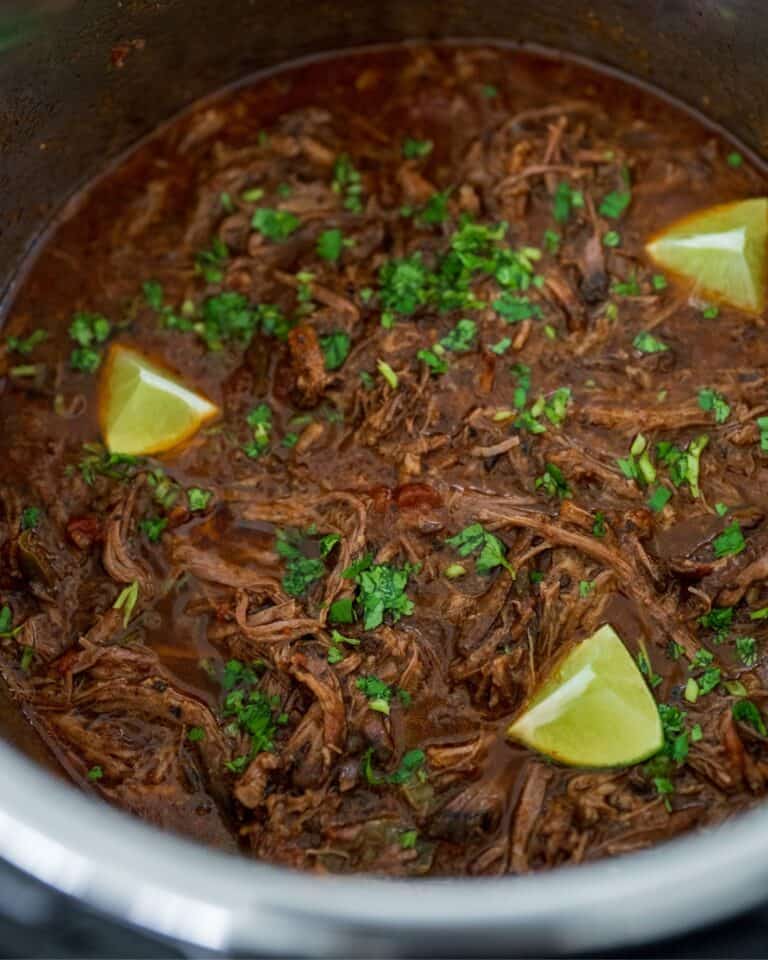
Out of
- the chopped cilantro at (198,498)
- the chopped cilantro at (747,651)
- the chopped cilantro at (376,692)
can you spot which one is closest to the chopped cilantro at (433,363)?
the chopped cilantro at (198,498)

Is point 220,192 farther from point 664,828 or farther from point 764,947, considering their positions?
point 764,947

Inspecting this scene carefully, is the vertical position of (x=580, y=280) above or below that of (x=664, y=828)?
above

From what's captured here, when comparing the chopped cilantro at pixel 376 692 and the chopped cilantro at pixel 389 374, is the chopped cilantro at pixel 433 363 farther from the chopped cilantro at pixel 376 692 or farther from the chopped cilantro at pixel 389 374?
the chopped cilantro at pixel 376 692

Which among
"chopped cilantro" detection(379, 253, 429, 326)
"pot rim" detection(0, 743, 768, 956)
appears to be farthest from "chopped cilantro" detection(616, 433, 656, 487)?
"pot rim" detection(0, 743, 768, 956)

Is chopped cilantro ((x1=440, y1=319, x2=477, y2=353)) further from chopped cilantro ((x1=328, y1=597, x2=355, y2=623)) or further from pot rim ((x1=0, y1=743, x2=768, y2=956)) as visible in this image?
pot rim ((x1=0, y1=743, x2=768, y2=956))

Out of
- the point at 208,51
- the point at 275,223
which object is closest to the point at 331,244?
the point at 275,223

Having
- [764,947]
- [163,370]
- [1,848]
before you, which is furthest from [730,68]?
[1,848]
